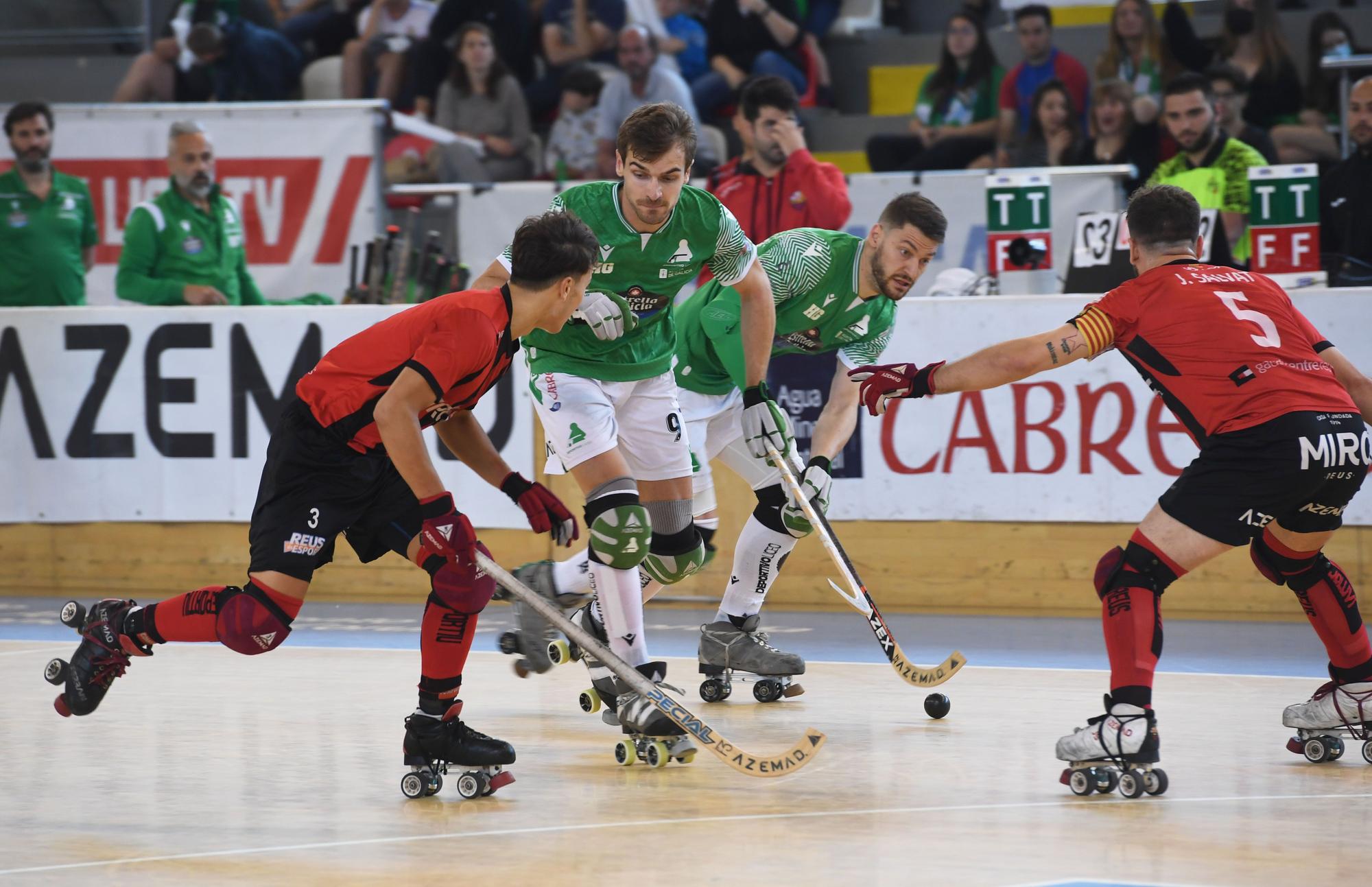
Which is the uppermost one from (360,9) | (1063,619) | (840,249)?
(360,9)

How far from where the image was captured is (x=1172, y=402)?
4883 millimetres

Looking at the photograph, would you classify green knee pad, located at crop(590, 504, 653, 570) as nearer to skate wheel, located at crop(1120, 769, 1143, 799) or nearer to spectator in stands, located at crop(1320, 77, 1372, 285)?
skate wheel, located at crop(1120, 769, 1143, 799)

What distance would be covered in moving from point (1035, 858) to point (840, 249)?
2738 millimetres

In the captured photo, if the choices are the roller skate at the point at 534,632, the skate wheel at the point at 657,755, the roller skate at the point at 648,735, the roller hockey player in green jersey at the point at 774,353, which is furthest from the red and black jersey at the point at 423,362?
the roller hockey player in green jersey at the point at 774,353

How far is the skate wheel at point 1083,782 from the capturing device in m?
4.63

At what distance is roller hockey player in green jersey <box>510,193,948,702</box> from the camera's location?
6113 millimetres

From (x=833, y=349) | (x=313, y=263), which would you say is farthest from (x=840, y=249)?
(x=313, y=263)

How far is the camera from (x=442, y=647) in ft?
15.3

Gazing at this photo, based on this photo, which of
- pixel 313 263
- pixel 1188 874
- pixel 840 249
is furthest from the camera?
pixel 313 263

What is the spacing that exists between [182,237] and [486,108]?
302cm

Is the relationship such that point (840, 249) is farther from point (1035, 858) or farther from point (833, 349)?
point (1035, 858)

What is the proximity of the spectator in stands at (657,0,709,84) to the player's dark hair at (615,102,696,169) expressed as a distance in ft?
22.7

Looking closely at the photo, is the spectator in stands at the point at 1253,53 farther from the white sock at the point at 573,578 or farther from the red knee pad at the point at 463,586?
the red knee pad at the point at 463,586

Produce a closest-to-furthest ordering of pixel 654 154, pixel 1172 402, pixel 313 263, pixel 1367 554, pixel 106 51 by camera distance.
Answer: pixel 1172 402 → pixel 654 154 → pixel 1367 554 → pixel 313 263 → pixel 106 51
